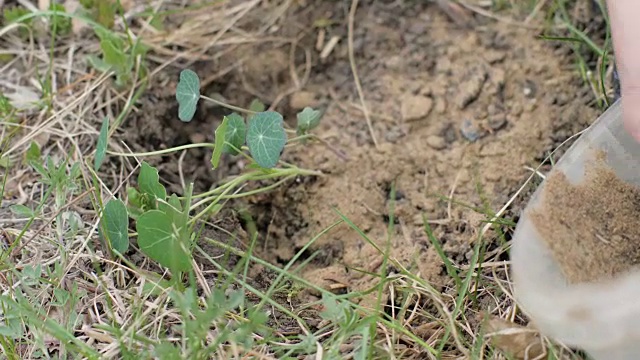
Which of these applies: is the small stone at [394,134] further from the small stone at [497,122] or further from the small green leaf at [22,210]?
the small green leaf at [22,210]

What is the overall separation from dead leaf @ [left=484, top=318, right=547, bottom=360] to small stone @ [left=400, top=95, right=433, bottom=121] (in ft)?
2.44

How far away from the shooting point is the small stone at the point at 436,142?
1897 millimetres

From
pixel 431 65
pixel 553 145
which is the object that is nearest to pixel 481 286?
pixel 553 145

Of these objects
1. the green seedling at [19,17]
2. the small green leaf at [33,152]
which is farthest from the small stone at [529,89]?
the green seedling at [19,17]

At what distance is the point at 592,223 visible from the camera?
4.60 ft

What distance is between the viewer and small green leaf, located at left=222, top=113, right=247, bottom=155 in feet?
5.31

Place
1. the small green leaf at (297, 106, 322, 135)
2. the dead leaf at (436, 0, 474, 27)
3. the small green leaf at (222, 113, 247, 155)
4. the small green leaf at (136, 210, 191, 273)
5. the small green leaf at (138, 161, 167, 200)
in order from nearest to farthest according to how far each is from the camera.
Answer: the small green leaf at (136, 210, 191, 273) < the small green leaf at (138, 161, 167, 200) < the small green leaf at (222, 113, 247, 155) < the small green leaf at (297, 106, 322, 135) < the dead leaf at (436, 0, 474, 27)

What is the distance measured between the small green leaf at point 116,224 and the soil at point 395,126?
0.30 meters

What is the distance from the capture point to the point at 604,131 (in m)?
1.47

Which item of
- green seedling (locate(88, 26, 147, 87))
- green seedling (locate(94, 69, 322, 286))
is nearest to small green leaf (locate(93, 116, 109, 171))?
green seedling (locate(94, 69, 322, 286))

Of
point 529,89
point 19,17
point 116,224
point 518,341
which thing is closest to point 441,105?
point 529,89

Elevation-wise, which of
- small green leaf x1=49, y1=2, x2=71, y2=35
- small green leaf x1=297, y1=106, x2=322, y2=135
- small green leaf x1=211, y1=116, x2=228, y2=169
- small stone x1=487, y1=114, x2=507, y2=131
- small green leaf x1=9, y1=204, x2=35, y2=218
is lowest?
small stone x1=487, y1=114, x2=507, y2=131

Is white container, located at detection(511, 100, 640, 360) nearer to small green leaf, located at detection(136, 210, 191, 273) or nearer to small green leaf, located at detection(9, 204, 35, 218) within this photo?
small green leaf, located at detection(136, 210, 191, 273)

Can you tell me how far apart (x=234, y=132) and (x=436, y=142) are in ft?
1.83
